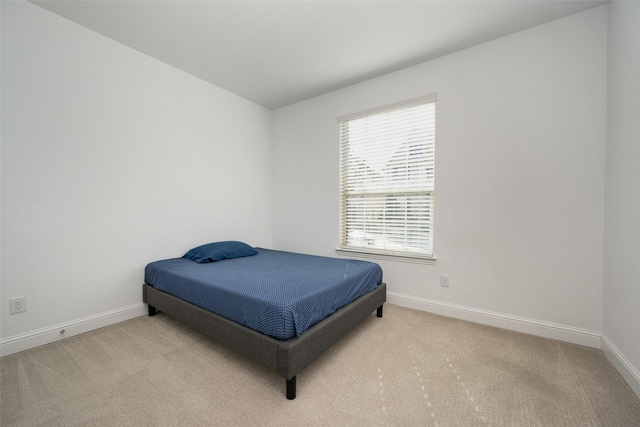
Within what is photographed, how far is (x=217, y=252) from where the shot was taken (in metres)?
2.78

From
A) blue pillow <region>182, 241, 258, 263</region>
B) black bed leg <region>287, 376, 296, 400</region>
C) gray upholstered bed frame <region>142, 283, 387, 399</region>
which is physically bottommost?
black bed leg <region>287, 376, 296, 400</region>

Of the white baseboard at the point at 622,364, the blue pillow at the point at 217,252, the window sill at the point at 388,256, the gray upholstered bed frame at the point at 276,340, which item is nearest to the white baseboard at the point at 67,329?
Answer: the gray upholstered bed frame at the point at 276,340

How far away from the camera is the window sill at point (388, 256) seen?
2.68 m

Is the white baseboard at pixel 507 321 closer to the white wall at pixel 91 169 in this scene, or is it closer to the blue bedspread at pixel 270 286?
the blue bedspread at pixel 270 286

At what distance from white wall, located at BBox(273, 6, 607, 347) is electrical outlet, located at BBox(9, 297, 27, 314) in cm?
323

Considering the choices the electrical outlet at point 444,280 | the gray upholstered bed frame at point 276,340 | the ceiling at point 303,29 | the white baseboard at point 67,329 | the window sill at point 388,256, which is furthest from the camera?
the window sill at point 388,256

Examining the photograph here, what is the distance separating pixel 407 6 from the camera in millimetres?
1956

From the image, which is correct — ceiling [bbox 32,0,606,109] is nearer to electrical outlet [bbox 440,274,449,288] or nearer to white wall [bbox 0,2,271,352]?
white wall [bbox 0,2,271,352]

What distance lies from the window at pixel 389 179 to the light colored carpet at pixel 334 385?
112cm

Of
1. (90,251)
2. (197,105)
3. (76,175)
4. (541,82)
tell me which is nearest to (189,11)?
(197,105)

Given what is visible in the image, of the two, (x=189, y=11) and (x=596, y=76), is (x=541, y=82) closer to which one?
(x=596, y=76)

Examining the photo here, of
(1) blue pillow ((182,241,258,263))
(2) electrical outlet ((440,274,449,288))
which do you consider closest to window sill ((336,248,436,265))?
(2) electrical outlet ((440,274,449,288))

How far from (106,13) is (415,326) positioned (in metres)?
3.82

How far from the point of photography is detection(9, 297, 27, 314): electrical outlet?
1.87 metres
